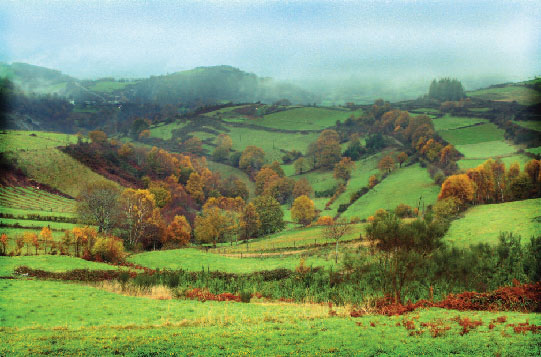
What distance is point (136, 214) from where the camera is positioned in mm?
68688

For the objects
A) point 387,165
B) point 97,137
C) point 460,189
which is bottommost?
point 460,189

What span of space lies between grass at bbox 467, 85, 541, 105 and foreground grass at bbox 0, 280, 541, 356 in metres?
67.1

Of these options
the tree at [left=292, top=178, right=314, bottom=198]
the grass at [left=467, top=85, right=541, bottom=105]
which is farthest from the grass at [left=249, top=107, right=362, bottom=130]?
the grass at [left=467, top=85, right=541, bottom=105]

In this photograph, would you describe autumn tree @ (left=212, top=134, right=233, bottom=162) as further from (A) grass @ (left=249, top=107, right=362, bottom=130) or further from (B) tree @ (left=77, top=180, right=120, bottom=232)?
(B) tree @ (left=77, top=180, right=120, bottom=232)

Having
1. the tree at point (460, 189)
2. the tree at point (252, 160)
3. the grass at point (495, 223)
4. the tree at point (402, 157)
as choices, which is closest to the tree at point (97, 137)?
the tree at point (252, 160)

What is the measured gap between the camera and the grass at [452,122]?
399 ft

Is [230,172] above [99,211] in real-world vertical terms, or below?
below

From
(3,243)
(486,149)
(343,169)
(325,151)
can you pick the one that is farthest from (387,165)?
(3,243)

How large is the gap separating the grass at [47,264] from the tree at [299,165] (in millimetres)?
106912

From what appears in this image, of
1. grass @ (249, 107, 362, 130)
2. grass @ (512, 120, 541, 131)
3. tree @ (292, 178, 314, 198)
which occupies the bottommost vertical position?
tree @ (292, 178, 314, 198)

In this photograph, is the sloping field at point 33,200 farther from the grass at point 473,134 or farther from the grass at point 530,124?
the grass at point 473,134

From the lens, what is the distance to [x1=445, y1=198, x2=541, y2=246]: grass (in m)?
40.3

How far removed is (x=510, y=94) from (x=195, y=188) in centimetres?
9830

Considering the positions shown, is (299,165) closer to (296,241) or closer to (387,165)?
(387,165)
